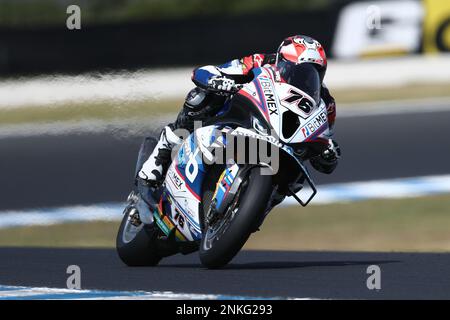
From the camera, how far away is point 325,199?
40.1 ft

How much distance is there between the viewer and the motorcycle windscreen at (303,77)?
6.34 meters

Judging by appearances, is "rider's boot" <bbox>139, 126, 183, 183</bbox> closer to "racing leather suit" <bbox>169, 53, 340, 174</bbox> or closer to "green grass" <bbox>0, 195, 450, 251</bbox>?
"racing leather suit" <bbox>169, 53, 340, 174</bbox>

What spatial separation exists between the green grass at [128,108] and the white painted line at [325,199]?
103 centimetres

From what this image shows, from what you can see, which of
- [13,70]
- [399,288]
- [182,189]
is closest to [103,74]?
[182,189]

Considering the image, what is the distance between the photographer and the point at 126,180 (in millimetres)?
13445

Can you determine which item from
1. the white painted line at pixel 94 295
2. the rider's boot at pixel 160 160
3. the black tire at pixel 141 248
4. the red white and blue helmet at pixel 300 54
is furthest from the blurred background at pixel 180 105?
the white painted line at pixel 94 295

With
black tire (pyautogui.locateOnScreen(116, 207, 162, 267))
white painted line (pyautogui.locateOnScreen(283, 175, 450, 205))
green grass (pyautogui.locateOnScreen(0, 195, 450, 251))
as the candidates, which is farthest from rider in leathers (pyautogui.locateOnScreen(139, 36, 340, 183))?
white painted line (pyautogui.locateOnScreen(283, 175, 450, 205))

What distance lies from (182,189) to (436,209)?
5336 mm

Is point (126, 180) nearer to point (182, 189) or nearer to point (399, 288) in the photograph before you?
point (182, 189)

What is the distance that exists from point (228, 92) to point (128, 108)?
3.34 m

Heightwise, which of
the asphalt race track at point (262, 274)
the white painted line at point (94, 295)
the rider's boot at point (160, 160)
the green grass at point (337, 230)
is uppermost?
the green grass at point (337, 230)

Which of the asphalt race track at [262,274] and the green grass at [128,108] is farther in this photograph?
the green grass at [128,108]

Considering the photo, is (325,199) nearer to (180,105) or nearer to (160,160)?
(160,160)

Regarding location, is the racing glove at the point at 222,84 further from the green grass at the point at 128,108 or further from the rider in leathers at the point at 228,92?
the green grass at the point at 128,108
